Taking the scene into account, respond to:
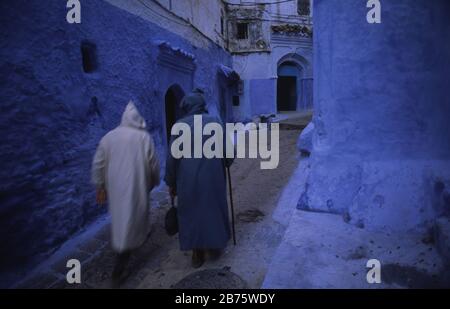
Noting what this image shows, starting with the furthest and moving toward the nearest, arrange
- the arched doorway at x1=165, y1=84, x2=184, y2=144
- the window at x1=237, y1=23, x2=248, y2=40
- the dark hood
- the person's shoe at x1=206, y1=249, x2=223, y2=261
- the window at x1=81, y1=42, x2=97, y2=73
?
the window at x1=237, y1=23, x2=248, y2=40 < the arched doorway at x1=165, y1=84, x2=184, y2=144 < the window at x1=81, y1=42, x2=97, y2=73 < the person's shoe at x1=206, y1=249, x2=223, y2=261 < the dark hood

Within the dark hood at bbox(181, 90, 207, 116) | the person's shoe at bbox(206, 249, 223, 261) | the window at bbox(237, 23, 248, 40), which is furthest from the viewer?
the window at bbox(237, 23, 248, 40)

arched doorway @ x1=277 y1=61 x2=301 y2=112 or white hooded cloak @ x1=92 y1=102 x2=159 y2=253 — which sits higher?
arched doorway @ x1=277 y1=61 x2=301 y2=112

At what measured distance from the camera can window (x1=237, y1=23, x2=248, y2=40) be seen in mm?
16547

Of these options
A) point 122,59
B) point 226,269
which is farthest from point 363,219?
point 122,59

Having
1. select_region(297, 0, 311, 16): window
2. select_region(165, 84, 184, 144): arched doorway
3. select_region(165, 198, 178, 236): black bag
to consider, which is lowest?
select_region(165, 198, 178, 236): black bag

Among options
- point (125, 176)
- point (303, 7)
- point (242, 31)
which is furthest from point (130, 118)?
point (303, 7)

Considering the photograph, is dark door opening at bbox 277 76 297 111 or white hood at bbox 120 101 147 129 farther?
dark door opening at bbox 277 76 297 111

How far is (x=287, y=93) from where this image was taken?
2155 centimetres

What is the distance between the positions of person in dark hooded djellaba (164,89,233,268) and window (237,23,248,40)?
15.2 m

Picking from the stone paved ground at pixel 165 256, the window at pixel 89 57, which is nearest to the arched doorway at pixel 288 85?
the stone paved ground at pixel 165 256

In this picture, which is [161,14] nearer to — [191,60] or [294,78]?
[191,60]

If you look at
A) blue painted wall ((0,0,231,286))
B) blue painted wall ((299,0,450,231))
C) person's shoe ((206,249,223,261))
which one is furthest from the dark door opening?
person's shoe ((206,249,223,261))

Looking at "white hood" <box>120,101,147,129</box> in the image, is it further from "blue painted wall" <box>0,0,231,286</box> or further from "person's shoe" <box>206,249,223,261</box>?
"person's shoe" <box>206,249,223,261</box>
